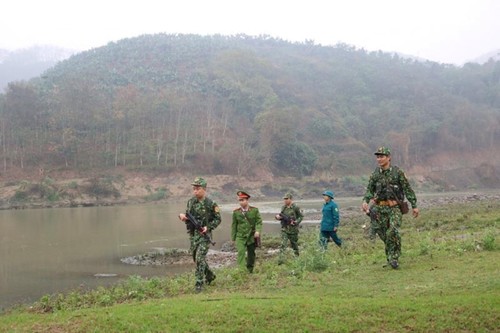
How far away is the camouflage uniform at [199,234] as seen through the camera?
1064 cm

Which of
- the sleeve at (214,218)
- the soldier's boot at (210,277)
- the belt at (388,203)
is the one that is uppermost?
the belt at (388,203)

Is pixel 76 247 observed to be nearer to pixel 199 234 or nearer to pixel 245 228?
pixel 245 228

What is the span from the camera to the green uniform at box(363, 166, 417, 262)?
1028 centimetres

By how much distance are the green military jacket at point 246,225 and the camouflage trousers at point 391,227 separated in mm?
3015

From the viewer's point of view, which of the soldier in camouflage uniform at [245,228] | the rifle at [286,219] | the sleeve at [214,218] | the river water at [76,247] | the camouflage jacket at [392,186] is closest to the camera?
the camouflage jacket at [392,186]

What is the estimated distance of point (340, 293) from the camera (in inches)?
342

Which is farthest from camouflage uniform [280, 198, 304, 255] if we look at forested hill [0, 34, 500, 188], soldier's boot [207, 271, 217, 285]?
forested hill [0, 34, 500, 188]

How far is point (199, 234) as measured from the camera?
10.7m

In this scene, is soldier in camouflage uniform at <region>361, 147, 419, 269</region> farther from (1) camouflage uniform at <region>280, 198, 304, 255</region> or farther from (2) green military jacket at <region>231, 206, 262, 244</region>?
(1) camouflage uniform at <region>280, 198, 304, 255</region>

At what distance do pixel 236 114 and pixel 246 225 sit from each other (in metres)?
89.6

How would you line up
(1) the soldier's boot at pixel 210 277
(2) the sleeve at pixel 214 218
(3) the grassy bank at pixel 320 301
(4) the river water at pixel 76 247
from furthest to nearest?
(4) the river water at pixel 76 247 → (1) the soldier's boot at pixel 210 277 → (2) the sleeve at pixel 214 218 → (3) the grassy bank at pixel 320 301

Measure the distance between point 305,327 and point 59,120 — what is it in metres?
77.3

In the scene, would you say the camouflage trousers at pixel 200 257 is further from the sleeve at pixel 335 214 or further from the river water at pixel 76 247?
the river water at pixel 76 247

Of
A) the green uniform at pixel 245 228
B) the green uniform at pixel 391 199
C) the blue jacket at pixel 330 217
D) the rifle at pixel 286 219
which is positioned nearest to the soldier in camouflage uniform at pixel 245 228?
the green uniform at pixel 245 228
